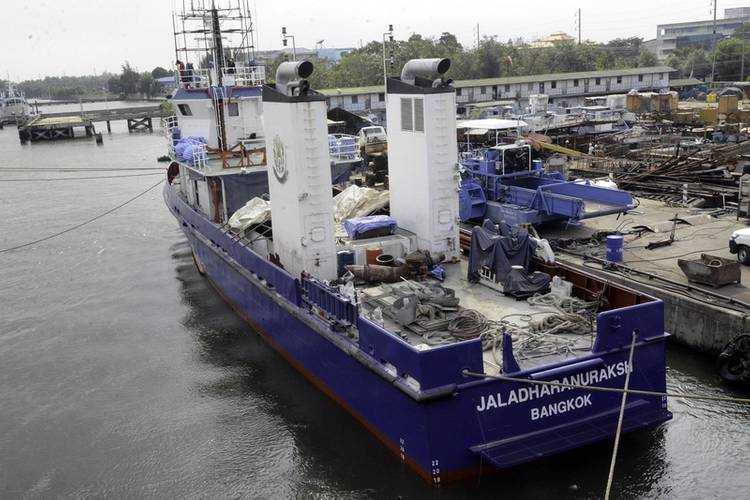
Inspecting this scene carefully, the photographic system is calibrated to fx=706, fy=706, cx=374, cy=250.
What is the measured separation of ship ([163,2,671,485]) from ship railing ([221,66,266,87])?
2410 mm

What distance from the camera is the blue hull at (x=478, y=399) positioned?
799cm

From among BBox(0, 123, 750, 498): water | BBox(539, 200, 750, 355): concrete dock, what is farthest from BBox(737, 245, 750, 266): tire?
BBox(0, 123, 750, 498): water

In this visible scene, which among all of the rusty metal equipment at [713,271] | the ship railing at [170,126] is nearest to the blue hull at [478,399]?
the rusty metal equipment at [713,271]

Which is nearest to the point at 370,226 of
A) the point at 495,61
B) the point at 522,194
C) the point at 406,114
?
the point at 406,114

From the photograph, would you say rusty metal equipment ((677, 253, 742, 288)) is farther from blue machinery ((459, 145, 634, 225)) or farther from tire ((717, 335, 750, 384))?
blue machinery ((459, 145, 634, 225))

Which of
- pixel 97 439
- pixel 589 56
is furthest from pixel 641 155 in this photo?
pixel 589 56

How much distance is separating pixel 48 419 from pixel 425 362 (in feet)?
22.7

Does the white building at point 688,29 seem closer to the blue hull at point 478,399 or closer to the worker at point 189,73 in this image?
the worker at point 189,73

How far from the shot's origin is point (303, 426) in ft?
35.0

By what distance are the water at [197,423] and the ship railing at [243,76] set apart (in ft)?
16.7

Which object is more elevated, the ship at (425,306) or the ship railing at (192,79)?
the ship railing at (192,79)

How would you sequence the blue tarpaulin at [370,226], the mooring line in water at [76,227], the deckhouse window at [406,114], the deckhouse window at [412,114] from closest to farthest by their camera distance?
the deckhouse window at [412,114] → the deckhouse window at [406,114] → the blue tarpaulin at [370,226] → the mooring line in water at [76,227]

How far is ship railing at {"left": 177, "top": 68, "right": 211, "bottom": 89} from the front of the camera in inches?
703

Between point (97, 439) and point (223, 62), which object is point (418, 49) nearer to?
point (223, 62)
